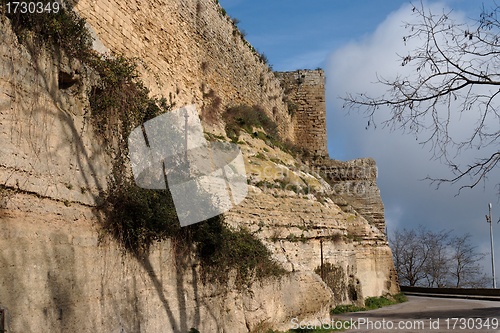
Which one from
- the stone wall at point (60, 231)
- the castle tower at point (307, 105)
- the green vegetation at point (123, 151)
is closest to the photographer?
the stone wall at point (60, 231)

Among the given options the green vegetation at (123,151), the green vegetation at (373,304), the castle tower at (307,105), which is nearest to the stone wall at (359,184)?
the castle tower at (307,105)

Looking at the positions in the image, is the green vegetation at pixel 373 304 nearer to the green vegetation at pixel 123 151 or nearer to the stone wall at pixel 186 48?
the stone wall at pixel 186 48

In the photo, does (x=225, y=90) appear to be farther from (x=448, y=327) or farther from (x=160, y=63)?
(x=448, y=327)

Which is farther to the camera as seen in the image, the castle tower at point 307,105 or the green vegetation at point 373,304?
the castle tower at point 307,105

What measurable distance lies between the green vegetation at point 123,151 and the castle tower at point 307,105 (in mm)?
24285

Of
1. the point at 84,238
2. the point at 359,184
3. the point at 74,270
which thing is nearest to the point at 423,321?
the point at 84,238

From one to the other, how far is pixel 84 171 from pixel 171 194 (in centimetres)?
181

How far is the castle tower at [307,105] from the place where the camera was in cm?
3297

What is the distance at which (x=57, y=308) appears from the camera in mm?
5539

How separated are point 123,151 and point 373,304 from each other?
47.2 ft

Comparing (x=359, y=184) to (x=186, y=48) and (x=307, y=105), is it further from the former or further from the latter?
(x=186, y=48)

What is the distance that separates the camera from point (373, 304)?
19656mm

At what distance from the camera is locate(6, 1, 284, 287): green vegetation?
6.66 metres

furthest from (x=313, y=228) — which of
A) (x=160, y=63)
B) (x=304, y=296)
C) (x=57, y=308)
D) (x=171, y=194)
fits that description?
(x=57, y=308)
